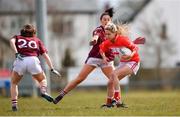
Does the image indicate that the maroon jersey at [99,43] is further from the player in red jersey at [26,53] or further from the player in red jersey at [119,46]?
the player in red jersey at [26,53]

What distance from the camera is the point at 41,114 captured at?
1449 centimetres

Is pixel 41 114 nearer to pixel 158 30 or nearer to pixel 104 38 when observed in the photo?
pixel 104 38

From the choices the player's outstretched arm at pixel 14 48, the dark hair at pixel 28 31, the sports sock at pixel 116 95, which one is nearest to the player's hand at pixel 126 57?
the sports sock at pixel 116 95

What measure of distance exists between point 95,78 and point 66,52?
20751mm

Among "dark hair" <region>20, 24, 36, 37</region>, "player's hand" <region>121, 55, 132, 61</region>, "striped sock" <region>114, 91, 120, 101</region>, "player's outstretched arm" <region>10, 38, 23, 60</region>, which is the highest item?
"dark hair" <region>20, 24, 36, 37</region>

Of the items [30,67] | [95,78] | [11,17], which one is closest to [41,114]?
[30,67]

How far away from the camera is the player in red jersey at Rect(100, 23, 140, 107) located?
16.0m

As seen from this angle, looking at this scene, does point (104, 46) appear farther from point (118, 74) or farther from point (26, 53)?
point (26, 53)

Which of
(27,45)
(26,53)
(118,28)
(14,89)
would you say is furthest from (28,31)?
(118,28)

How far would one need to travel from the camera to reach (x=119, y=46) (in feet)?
52.8

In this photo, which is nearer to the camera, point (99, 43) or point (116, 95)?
point (116, 95)

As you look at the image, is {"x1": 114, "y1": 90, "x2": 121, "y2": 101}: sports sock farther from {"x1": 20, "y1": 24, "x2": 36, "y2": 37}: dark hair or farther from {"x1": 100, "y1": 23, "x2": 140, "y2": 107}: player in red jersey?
{"x1": 20, "y1": 24, "x2": 36, "y2": 37}: dark hair

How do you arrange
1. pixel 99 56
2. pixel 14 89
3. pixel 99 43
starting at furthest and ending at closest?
pixel 99 43, pixel 99 56, pixel 14 89

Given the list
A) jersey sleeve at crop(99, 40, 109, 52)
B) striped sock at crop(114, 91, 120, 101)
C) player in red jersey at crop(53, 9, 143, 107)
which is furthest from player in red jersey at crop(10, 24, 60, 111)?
striped sock at crop(114, 91, 120, 101)
